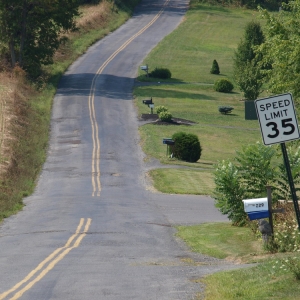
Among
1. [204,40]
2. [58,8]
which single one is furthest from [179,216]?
[204,40]

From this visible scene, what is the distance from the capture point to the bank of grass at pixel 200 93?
42.0 metres

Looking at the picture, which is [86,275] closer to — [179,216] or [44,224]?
[44,224]

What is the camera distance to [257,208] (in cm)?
1689

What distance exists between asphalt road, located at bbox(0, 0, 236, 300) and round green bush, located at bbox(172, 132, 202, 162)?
220 cm

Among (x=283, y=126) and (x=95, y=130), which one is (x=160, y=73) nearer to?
(x=95, y=130)

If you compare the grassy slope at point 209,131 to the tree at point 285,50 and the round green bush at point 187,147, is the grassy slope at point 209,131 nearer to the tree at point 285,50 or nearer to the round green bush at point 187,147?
the round green bush at point 187,147

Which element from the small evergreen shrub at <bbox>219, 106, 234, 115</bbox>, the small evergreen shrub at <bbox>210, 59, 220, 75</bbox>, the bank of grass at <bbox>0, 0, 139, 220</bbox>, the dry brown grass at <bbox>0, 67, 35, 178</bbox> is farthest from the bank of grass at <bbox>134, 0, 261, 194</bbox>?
the dry brown grass at <bbox>0, 67, 35, 178</bbox>

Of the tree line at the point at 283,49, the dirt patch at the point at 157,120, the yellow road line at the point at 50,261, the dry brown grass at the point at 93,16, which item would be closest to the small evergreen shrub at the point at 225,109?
the dirt patch at the point at 157,120

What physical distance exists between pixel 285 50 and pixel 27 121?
23.4 meters

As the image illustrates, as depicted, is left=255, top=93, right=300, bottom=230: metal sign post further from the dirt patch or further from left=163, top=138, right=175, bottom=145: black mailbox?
the dirt patch

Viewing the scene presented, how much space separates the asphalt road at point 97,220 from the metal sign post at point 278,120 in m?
2.86

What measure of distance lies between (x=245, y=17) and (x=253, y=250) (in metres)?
86.6

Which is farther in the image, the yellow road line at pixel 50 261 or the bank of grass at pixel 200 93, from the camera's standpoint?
the bank of grass at pixel 200 93

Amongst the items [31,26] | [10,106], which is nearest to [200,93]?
[31,26]
